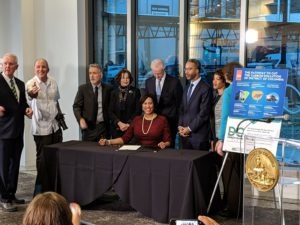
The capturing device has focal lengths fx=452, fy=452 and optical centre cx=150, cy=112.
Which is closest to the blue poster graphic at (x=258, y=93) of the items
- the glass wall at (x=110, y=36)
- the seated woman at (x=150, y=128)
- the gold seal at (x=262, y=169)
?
the gold seal at (x=262, y=169)

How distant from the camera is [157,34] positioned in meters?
5.64

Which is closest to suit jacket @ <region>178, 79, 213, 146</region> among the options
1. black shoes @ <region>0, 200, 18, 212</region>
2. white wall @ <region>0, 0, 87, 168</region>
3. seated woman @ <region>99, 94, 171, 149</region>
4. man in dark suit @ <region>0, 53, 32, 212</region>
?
seated woman @ <region>99, 94, 171, 149</region>

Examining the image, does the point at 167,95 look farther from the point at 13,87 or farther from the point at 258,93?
the point at 13,87

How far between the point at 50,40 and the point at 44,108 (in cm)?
186

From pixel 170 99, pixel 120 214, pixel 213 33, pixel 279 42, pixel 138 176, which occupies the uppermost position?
pixel 213 33

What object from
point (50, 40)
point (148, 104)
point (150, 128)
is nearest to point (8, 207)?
point (150, 128)

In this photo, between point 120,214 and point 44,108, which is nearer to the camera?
point 120,214

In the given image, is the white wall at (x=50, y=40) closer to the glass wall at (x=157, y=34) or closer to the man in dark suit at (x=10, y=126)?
the glass wall at (x=157, y=34)

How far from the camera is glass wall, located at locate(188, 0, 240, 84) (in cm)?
499

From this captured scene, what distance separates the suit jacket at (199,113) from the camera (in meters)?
4.29

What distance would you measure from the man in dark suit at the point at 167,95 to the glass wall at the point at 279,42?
2.92ft

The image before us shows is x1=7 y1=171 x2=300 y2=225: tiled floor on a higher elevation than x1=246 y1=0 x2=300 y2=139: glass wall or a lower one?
lower

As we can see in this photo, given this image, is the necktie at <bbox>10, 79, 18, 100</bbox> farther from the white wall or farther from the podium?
the podium

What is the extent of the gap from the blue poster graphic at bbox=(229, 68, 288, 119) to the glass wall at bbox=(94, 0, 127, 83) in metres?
2.73
